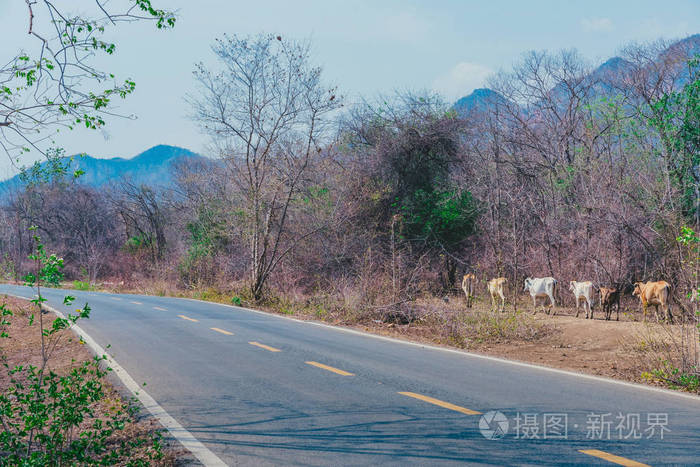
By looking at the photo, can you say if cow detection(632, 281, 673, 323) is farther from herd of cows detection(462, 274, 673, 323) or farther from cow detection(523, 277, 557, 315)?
cow detection(523, 277, 557, 315)

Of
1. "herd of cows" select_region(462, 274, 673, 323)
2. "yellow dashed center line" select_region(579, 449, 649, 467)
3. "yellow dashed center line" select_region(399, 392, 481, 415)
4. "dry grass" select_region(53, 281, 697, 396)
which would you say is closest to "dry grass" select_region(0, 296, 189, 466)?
"yellow dashed center line" select_region(399, 392, 481, 415)

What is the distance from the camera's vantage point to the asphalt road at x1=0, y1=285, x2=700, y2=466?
5.45 m

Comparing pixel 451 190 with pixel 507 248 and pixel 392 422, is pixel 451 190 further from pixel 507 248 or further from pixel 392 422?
pixel 392 422

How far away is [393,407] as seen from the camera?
711 cm

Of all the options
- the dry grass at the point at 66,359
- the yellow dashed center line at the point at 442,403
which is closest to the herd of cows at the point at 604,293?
the yellow dashed center line at the point at 442,403

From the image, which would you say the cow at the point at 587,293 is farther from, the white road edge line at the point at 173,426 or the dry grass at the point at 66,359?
the dry grass at the point at 66,359

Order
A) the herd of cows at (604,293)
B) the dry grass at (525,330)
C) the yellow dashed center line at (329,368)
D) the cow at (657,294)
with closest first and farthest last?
the yellow dashed center line at (329,368) → the dry grass at (525,330) → the cow at (657,294) → the herd of cows at (604,293)

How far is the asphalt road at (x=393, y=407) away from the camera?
5445 millimetres

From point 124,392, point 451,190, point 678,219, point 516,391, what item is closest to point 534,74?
point 451,190

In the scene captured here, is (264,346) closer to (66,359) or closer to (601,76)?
(66,359)

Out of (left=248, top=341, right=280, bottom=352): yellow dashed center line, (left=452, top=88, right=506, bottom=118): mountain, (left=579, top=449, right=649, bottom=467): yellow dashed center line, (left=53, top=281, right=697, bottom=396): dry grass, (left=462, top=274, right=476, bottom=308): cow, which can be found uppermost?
(left=452, top=88, right=506, bottom=118): mountain

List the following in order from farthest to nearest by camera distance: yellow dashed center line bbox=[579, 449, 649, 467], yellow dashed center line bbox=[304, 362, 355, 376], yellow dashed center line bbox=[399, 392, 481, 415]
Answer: yellow dashed center line bbox=[304, 362, 355, 376], yellow dashed center line bbox=[399, 392, 481, 415], yellow dashed center line bbox=[579, 449, 649, 467]

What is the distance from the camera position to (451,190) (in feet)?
94.8

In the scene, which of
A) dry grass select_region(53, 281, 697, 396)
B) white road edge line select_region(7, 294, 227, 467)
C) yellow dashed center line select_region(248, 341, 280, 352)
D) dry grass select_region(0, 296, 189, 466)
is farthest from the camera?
yellow dashed center line select_region(248, 341, 280, 352)
